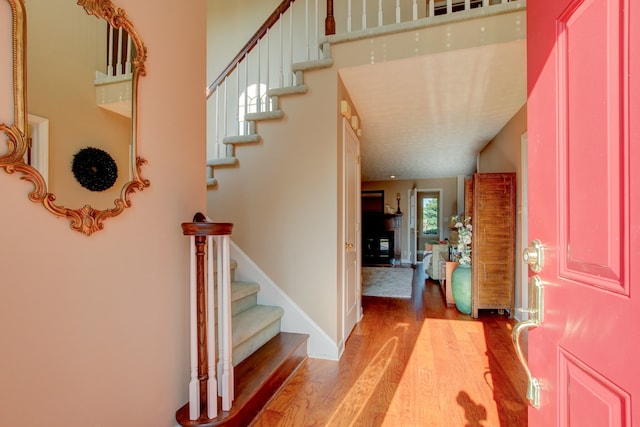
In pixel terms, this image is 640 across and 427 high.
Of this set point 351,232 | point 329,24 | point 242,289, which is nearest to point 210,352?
point 242,289

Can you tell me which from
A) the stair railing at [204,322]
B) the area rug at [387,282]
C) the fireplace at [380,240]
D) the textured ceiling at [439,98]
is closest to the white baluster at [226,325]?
the stair railing at [204,322]

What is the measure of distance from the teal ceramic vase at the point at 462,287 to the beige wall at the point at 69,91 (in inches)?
147

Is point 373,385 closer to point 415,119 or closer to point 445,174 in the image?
point 415,119

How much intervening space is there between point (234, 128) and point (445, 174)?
5.95m

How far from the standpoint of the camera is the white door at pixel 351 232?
284 cm

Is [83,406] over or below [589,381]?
below

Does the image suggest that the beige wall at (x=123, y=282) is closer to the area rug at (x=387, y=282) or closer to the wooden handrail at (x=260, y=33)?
the wooden handrail at (x=260, y=33)

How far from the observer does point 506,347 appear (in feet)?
8.97

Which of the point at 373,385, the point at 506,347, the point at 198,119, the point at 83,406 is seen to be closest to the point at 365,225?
the point at 506,347

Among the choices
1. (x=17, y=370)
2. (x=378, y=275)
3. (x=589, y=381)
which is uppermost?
(x=589, y=381)

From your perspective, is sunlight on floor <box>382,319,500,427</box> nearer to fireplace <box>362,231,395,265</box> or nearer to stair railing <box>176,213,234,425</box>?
stair railing <box>176,213,234,425</box>

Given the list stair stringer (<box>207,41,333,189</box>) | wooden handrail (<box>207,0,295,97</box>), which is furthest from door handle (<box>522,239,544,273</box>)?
wooden handrail (<box>207,0,295,97</box>)

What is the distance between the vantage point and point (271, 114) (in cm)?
268

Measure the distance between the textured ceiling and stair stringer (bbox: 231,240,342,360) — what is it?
184 cm
